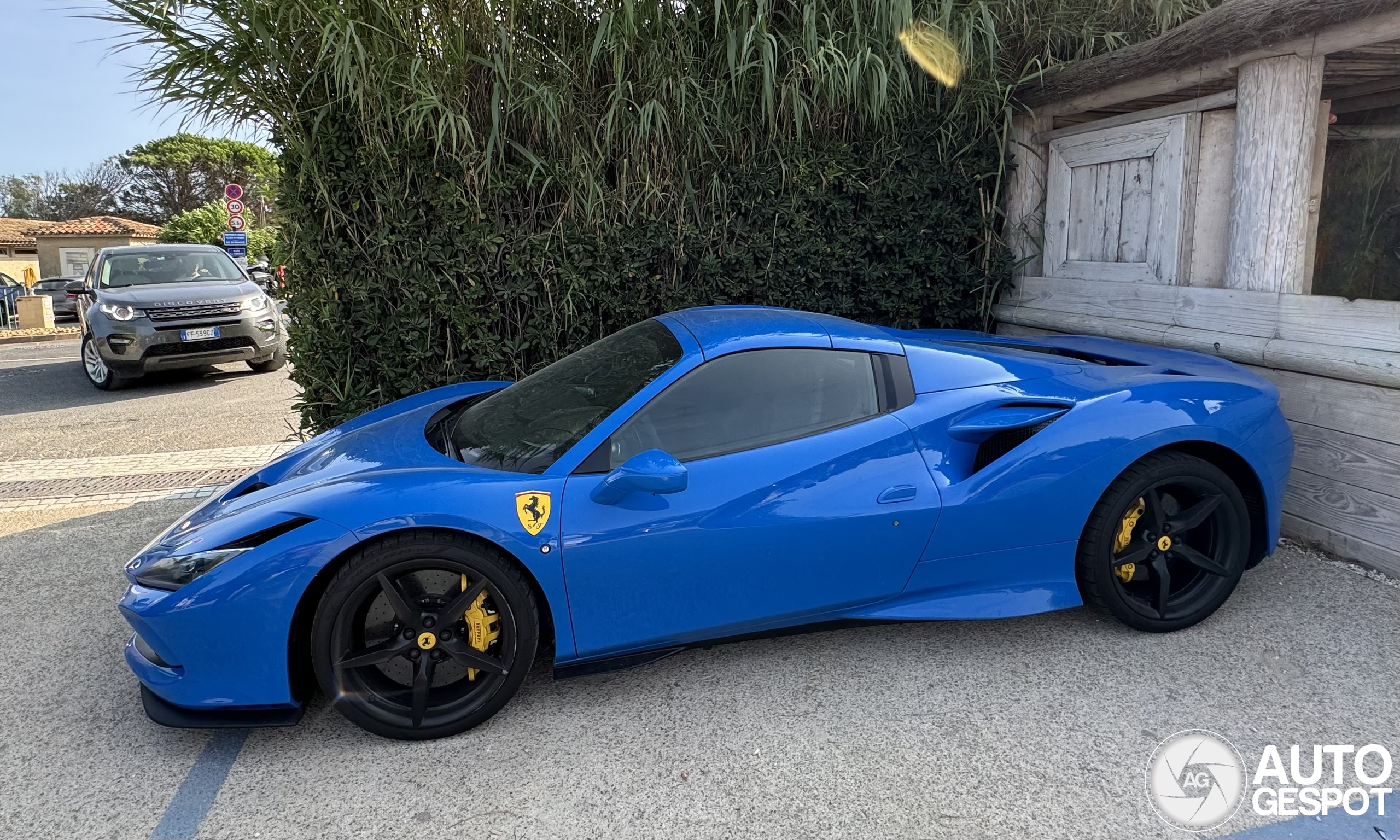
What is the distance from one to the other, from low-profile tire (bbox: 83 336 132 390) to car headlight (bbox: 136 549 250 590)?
26.3 ft

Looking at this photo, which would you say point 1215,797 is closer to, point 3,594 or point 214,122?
point 3,594

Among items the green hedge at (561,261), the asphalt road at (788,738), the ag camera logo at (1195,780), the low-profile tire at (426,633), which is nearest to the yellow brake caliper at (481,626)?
the low-profile tire at (426,633)

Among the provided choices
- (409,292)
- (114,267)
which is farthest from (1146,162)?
(114,267)

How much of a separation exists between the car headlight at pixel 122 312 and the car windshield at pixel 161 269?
694 mm

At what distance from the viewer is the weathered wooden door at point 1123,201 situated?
4.44 metres

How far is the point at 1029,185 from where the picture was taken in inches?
210

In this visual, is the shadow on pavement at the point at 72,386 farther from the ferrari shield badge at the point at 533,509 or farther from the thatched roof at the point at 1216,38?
the thatched roof at the point at 1216,38

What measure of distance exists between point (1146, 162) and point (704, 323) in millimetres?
3087

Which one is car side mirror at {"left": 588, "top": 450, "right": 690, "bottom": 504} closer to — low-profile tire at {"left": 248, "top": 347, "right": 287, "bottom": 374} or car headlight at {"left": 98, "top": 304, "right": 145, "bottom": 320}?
car headlight at {"left": 98, "top": 304, "right": 145, "bottom": 320}

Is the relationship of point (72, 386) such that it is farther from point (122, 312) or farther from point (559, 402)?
point (559, 402)

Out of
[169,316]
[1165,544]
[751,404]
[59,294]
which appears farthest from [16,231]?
[1165,544]

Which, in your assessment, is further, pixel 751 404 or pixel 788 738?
pixel 751 404

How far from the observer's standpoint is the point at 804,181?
4.92 meters

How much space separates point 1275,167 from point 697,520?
3.32 metres
